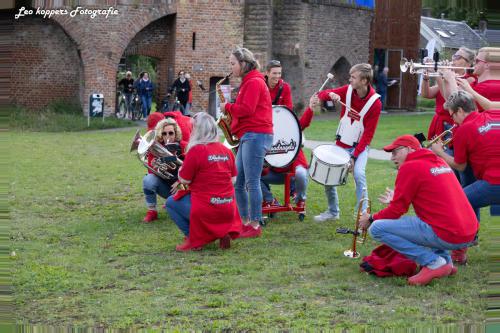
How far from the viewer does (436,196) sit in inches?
266

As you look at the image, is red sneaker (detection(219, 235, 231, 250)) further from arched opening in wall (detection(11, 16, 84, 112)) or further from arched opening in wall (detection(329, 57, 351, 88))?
arched opening in wall (detection(329, 57, 351, 88))

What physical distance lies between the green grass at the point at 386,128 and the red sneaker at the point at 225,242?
12020 mm

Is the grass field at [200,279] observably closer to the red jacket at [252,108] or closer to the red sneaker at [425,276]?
the red sneaker at [425,276]

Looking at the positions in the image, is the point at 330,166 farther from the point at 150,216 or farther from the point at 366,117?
the point at 150,216

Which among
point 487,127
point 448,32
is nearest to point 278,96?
point 487,127

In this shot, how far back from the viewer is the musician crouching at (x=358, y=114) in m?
9.27

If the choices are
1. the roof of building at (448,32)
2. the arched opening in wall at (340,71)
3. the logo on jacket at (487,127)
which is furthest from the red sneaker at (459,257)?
the roof of building at (448,32)

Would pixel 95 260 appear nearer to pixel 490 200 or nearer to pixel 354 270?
pixel 354 270

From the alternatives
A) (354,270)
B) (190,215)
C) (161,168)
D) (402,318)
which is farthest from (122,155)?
(402,318)

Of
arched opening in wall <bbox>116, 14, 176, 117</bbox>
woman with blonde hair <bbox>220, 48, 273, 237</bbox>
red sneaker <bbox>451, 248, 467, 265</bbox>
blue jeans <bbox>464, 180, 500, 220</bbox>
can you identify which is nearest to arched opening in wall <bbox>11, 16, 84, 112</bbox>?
arched opening in wall <bbox>116, 14, 176, 117</bbox>

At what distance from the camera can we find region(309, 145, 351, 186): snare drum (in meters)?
9.22

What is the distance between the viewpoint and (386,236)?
22.9ft

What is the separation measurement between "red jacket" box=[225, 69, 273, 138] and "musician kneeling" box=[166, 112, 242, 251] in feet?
1.86

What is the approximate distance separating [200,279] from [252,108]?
2.33 metres
